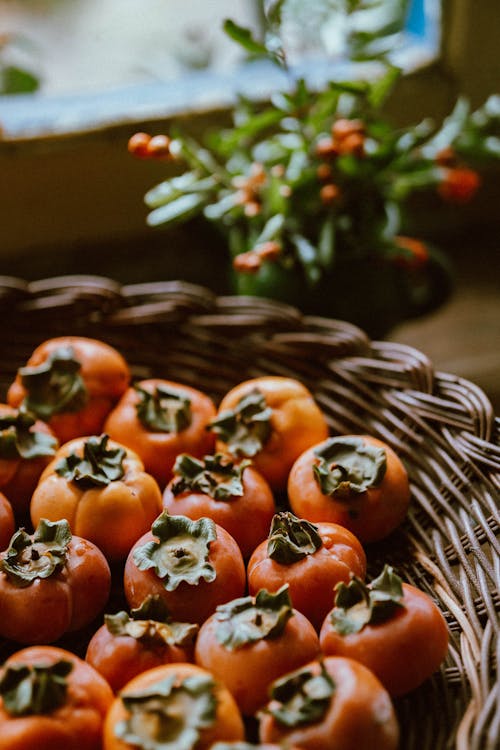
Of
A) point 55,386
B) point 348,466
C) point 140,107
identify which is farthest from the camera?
point 140,107

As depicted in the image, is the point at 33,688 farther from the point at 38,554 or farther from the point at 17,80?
the point at 17,80

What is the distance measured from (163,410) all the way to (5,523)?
189 millimetres

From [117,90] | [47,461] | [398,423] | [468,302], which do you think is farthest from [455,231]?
[47,461]

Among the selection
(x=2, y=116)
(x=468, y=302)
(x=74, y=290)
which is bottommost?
(x=468, y=302)

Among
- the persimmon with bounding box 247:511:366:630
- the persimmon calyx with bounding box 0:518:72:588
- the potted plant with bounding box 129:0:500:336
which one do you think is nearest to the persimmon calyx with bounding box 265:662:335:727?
the persimmon with bounding box 247:511:366:630

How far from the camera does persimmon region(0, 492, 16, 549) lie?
75 centimetres

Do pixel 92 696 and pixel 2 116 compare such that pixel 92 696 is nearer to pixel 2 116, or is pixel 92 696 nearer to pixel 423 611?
pixel 423 611

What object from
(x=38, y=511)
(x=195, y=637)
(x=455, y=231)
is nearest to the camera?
(x=195, y=637)

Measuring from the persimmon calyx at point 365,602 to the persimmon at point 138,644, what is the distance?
0.11 m

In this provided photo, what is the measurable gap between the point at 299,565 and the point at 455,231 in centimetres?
96

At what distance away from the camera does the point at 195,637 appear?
647 millimetres

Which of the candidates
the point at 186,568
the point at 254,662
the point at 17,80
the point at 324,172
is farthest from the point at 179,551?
the point at 17,80

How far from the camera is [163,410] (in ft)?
2.82

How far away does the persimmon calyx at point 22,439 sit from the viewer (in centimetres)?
82
